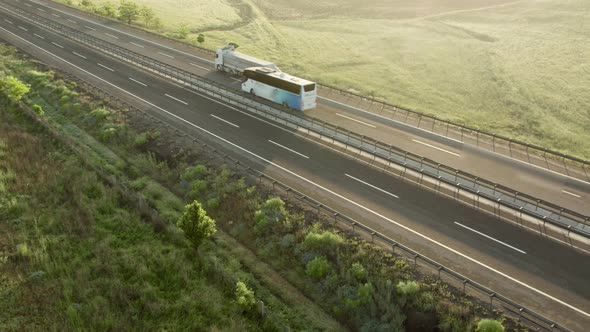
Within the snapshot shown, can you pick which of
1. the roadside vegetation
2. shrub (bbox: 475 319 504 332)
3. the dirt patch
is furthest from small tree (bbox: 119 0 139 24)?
shrub (bbox: 475 319 504 332)

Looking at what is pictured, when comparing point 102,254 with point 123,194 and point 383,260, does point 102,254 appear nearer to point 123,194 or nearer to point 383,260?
point 123,194

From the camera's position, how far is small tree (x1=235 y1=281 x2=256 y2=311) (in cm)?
2025

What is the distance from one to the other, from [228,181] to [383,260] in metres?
13.5

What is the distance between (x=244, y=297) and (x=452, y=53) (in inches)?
2550

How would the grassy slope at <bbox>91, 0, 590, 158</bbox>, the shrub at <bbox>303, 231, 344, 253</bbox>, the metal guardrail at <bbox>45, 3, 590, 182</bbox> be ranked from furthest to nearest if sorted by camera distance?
the grassy slope at <bbox>91, 0, 590, 158</bbox> < the metal guardrail at <bbox>45, 3, 590, 182</bbox> < the shrub at <bbox>303, 231, 344, 253</bbox>

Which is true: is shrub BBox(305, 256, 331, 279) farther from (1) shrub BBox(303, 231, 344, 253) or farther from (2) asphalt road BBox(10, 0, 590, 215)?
(2) asphalt road BBox(10, 0, 590, 215)

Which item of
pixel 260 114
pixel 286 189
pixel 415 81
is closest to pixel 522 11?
pixel 415 81

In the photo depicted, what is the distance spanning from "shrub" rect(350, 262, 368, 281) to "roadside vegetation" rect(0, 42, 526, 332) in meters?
0.06

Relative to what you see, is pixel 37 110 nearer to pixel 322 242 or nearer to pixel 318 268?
pixel 322 242

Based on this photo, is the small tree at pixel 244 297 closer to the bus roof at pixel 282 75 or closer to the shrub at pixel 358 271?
the shrub at pixel 358 271

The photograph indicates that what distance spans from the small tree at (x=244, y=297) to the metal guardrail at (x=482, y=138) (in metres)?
25.2

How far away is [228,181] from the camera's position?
100 ft

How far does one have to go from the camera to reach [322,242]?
23625 millimetres

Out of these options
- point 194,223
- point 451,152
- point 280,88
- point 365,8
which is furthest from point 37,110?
point 365,8
